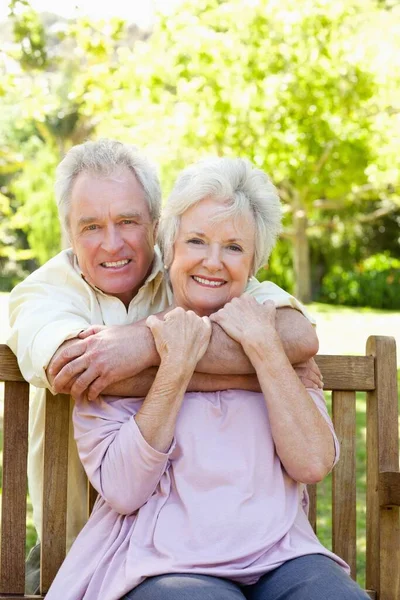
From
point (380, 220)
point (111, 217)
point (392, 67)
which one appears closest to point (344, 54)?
point (392, 67)

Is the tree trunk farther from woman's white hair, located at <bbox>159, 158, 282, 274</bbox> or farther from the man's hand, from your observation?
the man's hand

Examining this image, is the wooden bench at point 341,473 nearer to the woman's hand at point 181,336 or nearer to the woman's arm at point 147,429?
the woman's arm at point 147,429

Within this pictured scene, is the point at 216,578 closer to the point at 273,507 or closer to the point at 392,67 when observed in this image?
the point at 273,507

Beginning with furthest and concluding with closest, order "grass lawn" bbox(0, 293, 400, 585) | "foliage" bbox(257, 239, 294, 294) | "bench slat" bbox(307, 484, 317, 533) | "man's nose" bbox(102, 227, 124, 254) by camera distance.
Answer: "foliage" bbox(257, 239, 294, 294) < "grass lawn" bbox(0, 293, 400, 585) < "bench slat" bbox(307, 484, 317, 533) < "man's nose" bbox(102, 227, 124, 254)

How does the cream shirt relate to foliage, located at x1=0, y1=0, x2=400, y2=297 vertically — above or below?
below

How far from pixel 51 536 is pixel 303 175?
15.6 m

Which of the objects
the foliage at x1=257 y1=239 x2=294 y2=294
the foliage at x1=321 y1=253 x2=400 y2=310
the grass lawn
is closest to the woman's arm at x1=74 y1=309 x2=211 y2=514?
the grass lawn

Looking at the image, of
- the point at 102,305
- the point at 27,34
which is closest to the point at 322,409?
the point at 102,305

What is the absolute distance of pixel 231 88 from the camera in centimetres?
1554

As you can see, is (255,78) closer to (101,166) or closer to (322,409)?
(101,166)

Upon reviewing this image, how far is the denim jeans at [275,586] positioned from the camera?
2271 mm

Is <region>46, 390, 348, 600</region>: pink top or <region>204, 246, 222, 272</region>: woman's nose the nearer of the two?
<region>46, 390, 348, 600</region>: pink top

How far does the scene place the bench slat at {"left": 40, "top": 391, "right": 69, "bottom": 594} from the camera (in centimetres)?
285

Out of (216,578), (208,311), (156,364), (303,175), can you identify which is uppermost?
(303,175)
